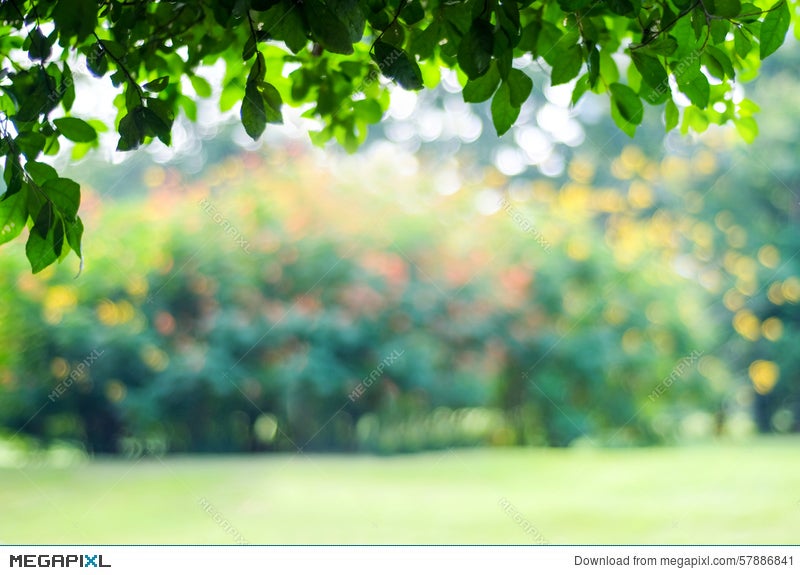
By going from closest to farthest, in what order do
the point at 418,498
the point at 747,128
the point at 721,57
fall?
the point at 721,57
the point at 747,128
the point at 418,498

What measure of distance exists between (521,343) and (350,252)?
4.74ft

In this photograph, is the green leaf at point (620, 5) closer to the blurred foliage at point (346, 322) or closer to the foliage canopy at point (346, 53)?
the foliage canopy at point (346, 53)

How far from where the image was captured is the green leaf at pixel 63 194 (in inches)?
38.7

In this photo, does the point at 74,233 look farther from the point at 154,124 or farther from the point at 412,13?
the point at 412,13

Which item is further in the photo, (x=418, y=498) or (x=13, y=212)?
(x=418, y=498)

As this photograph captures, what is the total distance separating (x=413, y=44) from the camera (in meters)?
1.09

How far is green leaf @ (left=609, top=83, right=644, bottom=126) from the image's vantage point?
114 cm

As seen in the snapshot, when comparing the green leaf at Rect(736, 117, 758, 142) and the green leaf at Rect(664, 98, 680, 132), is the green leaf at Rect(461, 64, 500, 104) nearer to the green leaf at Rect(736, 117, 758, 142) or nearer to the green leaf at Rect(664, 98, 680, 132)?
the green leaf at Rect(664, 98, 680, 132)

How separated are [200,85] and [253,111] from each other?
0.47 m

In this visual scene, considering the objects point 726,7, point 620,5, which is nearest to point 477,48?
point 620,5

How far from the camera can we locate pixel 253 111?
41.3 inches
